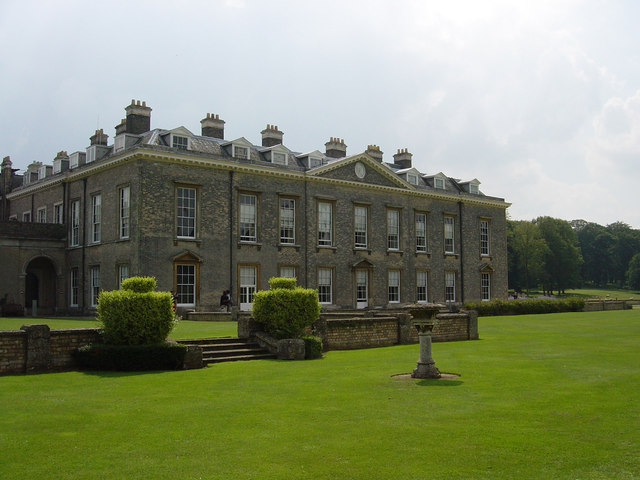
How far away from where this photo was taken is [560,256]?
97875mm

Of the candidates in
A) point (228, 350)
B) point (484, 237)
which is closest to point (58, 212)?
point (228, 350)

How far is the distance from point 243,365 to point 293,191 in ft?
Answer: 73.6

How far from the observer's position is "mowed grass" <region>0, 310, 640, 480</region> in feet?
24.6

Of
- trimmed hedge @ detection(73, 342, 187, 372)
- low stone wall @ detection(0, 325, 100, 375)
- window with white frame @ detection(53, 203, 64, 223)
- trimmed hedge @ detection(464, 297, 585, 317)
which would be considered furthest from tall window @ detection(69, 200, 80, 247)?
trimmed hedge @ detection(464, 297, 585, 317)

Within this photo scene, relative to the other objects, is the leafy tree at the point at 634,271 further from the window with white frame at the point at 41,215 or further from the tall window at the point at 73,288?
the tall window at the point at 73,288

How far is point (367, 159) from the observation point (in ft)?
141

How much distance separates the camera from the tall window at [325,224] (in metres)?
40.8

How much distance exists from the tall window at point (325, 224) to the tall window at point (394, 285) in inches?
235

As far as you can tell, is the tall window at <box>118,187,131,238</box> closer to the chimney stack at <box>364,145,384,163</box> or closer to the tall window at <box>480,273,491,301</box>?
the chimney stack at <box>364,145,384,163</box>

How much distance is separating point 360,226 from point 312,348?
23.8m

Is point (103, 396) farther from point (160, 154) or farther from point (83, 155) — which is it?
point (83, 155)

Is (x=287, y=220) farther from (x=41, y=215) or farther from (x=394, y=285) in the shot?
(x=41, y=215)

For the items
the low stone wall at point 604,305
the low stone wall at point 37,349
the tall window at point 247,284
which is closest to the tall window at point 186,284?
the tall window at point 247,284

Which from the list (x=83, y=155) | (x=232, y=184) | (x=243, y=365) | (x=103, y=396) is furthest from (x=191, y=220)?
(x=103, y=396)
